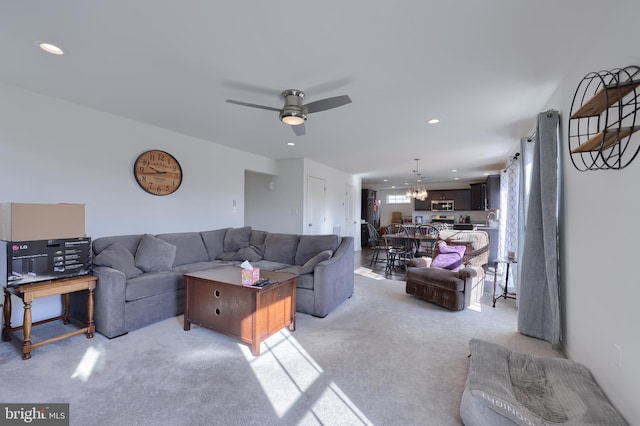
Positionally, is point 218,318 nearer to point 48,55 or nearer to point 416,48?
point 48,55

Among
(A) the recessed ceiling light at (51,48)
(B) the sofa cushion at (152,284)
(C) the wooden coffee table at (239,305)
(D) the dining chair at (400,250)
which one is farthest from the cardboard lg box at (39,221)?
(D) the dining chair at (400,250)

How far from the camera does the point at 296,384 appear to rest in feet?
6.72

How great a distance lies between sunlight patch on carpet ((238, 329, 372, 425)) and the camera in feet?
5.76

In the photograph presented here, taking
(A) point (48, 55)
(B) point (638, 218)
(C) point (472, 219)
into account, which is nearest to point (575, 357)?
(B) point (638, 218)

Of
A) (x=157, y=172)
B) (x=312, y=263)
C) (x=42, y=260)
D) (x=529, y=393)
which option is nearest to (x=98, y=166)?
(x=157, y=172)

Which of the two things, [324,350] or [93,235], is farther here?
[93,235]

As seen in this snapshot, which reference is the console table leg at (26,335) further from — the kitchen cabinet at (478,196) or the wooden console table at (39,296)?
the kitchen cabinet at (478,196)

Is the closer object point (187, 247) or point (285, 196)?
point (187, 247)

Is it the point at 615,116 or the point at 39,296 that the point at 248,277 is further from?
the point at 615,116

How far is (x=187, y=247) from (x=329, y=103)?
3042 millimetres

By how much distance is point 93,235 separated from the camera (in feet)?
11.3

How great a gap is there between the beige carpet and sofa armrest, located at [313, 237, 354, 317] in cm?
22

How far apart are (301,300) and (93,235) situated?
2677 mm

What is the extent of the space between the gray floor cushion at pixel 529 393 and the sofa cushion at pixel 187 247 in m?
3.70
